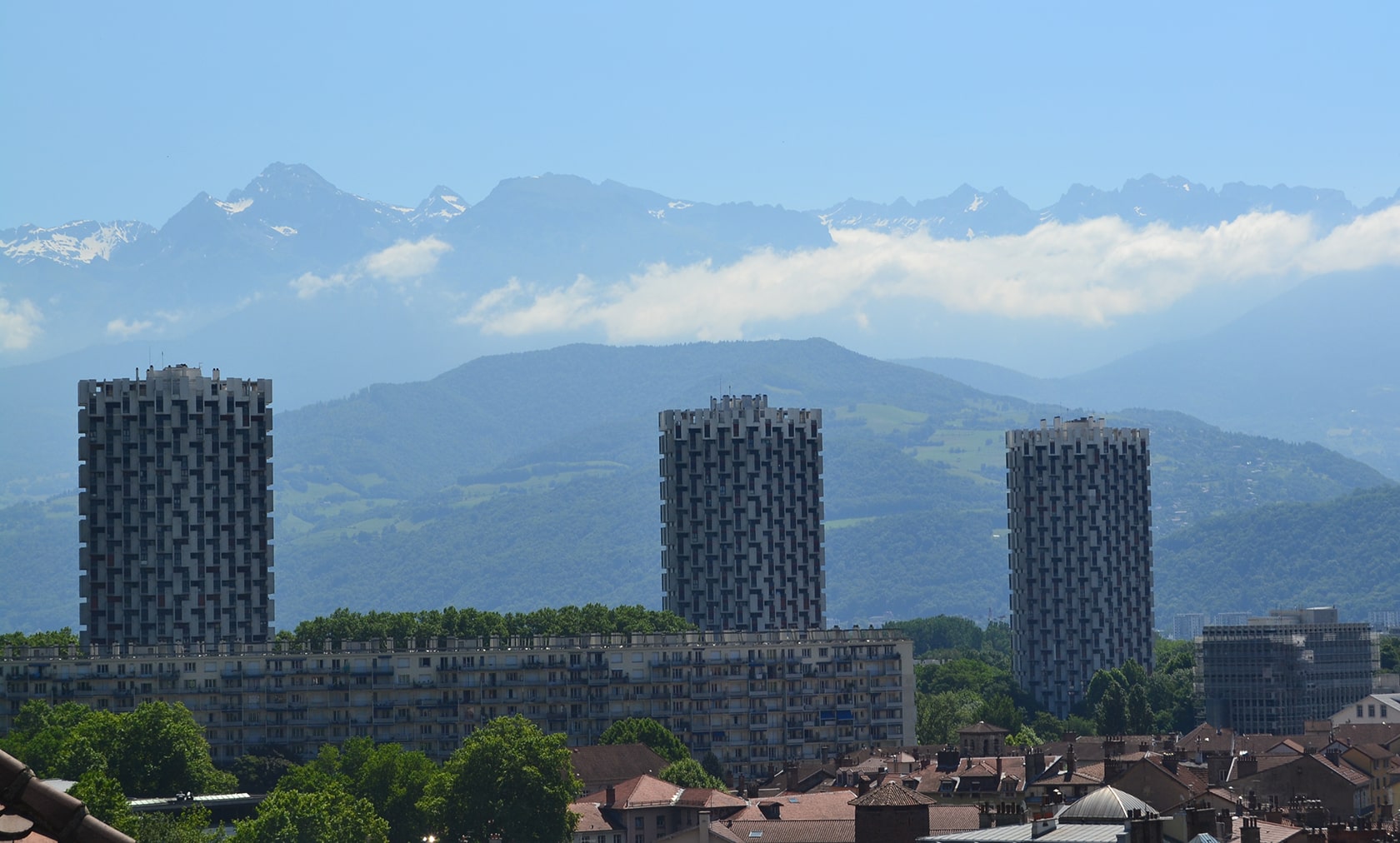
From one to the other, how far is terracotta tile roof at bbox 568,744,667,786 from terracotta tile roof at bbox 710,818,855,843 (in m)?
47.1

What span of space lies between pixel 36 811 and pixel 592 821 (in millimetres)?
139686

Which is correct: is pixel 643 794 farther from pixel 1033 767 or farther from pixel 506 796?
pixel 1033 767

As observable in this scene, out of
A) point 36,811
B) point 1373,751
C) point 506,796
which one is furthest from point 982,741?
point 36,811

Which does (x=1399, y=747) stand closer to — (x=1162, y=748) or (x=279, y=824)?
(x=1162, y=748)

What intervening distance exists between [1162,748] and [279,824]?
76.5m

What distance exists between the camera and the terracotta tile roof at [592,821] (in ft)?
502

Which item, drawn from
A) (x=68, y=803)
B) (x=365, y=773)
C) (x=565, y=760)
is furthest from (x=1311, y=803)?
(x=68, y=803)

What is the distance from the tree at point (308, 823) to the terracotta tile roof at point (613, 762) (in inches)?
1609

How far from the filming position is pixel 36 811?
1641cm

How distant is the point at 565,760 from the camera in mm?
153375

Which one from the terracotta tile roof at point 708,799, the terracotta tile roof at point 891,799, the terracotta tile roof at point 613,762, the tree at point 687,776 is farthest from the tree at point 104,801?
the terracotta tile roof at point 613,762

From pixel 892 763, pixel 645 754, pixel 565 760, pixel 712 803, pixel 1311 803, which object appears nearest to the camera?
pixel 1311 803

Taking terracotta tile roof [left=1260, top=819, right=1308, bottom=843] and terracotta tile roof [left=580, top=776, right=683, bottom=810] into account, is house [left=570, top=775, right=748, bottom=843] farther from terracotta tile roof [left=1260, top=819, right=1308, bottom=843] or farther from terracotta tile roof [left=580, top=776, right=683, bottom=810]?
terracotta tile roof [left=1260, top=819, right=1308, bottom=843]

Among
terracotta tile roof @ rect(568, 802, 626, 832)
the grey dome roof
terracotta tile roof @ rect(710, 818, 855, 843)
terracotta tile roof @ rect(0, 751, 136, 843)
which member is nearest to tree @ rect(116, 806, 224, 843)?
terracotta tile roof @ rect(568, 802, 626, 832)
